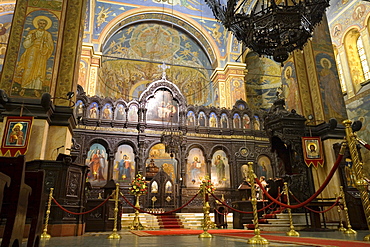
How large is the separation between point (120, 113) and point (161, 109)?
2073 millimetres

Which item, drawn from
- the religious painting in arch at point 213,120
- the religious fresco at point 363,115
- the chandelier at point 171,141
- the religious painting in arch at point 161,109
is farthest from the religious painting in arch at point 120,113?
the religious fresco at point 363,115

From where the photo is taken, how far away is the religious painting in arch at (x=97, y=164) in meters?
13.2

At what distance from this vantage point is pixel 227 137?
14758 millimetres

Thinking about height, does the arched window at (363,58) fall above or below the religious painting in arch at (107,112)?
above

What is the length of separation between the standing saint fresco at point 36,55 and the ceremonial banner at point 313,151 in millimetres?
7542

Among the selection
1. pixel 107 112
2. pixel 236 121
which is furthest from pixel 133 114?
pixel 236 121

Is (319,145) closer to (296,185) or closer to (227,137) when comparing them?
(296,185)

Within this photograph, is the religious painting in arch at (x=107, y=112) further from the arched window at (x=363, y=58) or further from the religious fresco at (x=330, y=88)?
the arched window at (x=363, y=58)

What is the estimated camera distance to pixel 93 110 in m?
13.8

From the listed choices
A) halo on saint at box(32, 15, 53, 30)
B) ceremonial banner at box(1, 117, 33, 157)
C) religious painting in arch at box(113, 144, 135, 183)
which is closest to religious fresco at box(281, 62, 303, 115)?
religious painting in arch at box(113, 144, 135, 183)

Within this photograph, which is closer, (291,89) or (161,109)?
(291,89)

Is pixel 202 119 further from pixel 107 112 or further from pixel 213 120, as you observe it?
pixel 107 112

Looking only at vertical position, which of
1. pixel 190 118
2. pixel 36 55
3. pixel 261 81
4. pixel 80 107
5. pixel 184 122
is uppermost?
pixel 261 81

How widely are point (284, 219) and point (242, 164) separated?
680 cm
